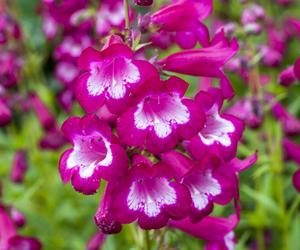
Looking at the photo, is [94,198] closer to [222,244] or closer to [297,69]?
[222,244]

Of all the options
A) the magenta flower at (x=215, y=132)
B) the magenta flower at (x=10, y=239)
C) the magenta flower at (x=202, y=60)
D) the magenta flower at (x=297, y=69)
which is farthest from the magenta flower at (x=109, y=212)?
the magenta flower at (x=10, y=239)

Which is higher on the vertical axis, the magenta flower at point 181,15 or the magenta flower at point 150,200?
the magenta flower at point 181,15

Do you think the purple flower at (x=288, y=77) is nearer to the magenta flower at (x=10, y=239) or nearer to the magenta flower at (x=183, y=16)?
the magenta flower at (x=183, y=16)

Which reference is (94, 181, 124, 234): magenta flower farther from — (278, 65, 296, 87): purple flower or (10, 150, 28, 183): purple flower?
(10, 150, 28, 183): purple flower

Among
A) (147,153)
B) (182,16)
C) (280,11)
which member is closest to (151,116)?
(147,153)

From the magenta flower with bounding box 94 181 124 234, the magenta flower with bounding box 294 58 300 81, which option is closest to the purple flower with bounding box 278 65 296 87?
the magenta flower with bounding box 294 58 300 81

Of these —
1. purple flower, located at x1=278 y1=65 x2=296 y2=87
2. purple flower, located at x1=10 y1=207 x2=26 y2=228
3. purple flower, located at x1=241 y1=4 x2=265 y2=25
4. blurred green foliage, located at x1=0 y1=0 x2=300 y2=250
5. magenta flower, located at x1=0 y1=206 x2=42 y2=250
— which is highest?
purple flower, located at x1=278 y1=65 x2=296 y2=87
